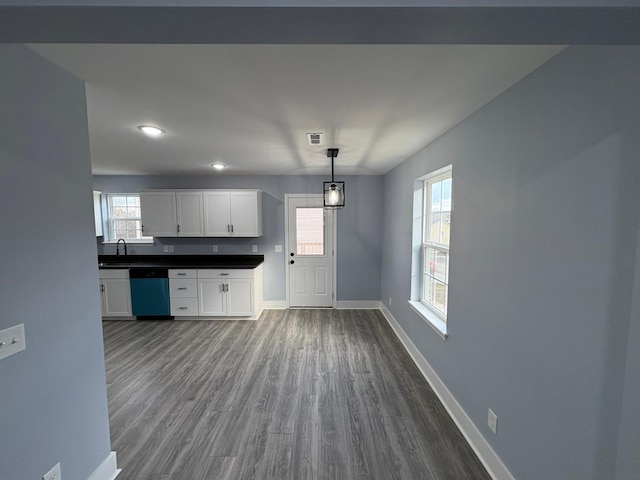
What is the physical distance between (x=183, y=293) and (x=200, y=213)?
4.28ft

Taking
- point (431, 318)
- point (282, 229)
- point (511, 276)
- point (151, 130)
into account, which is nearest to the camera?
point (511, 276)

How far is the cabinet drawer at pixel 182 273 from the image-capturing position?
4.22m

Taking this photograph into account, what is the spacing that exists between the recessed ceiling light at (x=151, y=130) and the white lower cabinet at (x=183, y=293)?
2400mm

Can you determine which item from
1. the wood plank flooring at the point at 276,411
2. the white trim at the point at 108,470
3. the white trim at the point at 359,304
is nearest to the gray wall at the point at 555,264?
the wood plank flooring at the point at 276,411

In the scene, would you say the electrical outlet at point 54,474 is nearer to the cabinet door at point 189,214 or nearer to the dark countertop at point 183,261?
the dark countertop at point 183,261

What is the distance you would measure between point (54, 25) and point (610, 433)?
6.97 ft

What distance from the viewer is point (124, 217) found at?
4793 millimetres

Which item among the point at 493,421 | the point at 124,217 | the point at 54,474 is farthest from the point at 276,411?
the point at 124,217

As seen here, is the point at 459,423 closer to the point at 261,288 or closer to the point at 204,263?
the point at 261,288

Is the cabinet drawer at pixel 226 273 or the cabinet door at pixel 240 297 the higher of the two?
the cabinet drawer at pixel 226 273

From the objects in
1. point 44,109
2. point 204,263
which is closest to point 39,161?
point 44,109

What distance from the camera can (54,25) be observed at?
650 millimetres

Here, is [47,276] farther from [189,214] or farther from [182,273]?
[189,214]

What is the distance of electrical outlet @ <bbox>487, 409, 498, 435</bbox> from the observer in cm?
165
